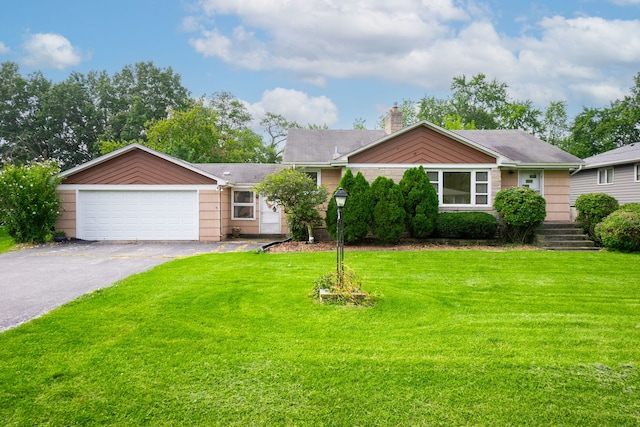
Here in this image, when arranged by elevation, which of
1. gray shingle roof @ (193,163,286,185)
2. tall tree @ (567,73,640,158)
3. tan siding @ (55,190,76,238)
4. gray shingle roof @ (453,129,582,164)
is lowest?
tan siding @ (55,190,76,238)

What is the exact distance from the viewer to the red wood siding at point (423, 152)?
14.5m

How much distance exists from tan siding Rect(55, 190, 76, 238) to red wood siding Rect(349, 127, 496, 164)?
→ 1109 centimetres

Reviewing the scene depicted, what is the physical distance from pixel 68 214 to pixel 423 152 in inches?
549

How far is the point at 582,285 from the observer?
7.54 m

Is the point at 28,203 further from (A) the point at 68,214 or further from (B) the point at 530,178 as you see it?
(B) the point at 530,178

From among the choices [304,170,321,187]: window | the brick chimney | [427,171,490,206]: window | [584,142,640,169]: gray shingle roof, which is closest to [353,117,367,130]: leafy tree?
[584,142,640,169]: gray shingle roof

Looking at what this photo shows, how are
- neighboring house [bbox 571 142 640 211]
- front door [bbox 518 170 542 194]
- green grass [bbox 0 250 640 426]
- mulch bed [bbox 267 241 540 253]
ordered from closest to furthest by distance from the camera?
green grass [bbox 0 250 640 426] < mulch bed [bbox 267 241 540 253] < front door [bbox 518 170 542 194] < neighboring house [bbox 571 142 640 211]

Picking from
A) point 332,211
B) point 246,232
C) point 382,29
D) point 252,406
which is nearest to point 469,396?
point 252,406

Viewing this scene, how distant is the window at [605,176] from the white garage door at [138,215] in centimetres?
2098

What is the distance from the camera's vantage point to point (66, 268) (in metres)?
9.31

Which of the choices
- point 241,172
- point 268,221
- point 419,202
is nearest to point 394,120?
point 419,202

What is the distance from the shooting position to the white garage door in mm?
15375

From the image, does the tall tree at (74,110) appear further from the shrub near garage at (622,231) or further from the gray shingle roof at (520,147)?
the shrub near garage at (622,231)

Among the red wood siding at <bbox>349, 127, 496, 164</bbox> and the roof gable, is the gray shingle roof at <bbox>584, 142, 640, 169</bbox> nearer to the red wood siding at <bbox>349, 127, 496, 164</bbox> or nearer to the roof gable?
the red wood siding at <bbox>349, 127, 496, 164</bbox>
